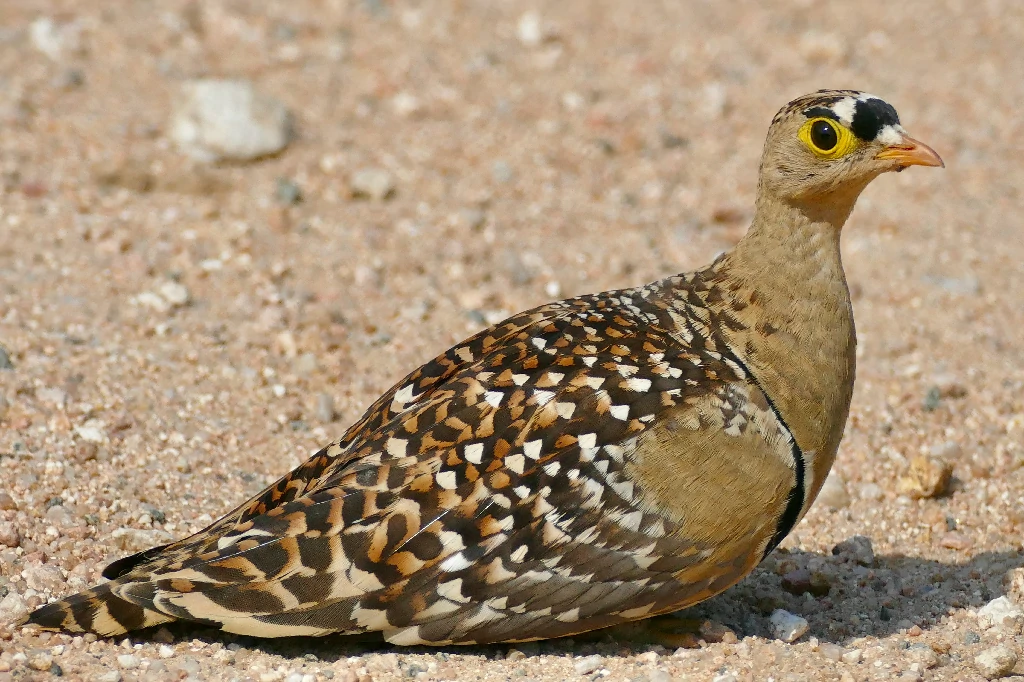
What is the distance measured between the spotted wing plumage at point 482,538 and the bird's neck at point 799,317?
0.25 metres

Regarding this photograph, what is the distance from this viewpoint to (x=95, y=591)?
4273 millimetres

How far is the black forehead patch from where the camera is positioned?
15.6 ft

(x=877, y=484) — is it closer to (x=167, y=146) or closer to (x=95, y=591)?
(x=95, y=591)

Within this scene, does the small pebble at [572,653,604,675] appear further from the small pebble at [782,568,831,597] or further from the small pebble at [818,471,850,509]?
the small pebble at [818,471,850,509]

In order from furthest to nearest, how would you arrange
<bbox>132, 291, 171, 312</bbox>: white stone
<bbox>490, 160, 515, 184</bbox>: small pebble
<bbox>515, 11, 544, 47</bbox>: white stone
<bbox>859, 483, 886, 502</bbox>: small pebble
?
<bbox>515, 11, 544, 47</bbox>: white stone → <bbox>490, 160, 515, 184</bbox>: small pebble → <bbox>132, 291, 171, 312</bbox>: white stone → <bbox>859, 483, 886, 502</bbox>: small pebble

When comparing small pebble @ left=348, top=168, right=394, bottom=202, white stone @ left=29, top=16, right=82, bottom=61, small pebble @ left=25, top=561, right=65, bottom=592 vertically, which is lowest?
small pebble @ left=25, top=561, right=65, bottom=592

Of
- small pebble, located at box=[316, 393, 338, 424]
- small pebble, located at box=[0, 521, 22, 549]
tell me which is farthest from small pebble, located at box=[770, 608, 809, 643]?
small pebble, located at box=[0, 521, 22, 549]

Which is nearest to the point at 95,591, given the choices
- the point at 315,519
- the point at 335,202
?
the point at 315,519

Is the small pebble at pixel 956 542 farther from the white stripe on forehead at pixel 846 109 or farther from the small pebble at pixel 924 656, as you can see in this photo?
the white stripe on forehead at pixel 846 109

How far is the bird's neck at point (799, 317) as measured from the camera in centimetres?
467

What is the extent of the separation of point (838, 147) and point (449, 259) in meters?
3.42

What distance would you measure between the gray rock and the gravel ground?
58 millimetres

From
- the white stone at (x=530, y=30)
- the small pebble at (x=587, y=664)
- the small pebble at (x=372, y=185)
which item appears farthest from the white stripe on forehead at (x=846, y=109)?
the white stone at (x=530, y=30)

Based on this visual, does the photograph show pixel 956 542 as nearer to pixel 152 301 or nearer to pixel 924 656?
pixel 924 656
